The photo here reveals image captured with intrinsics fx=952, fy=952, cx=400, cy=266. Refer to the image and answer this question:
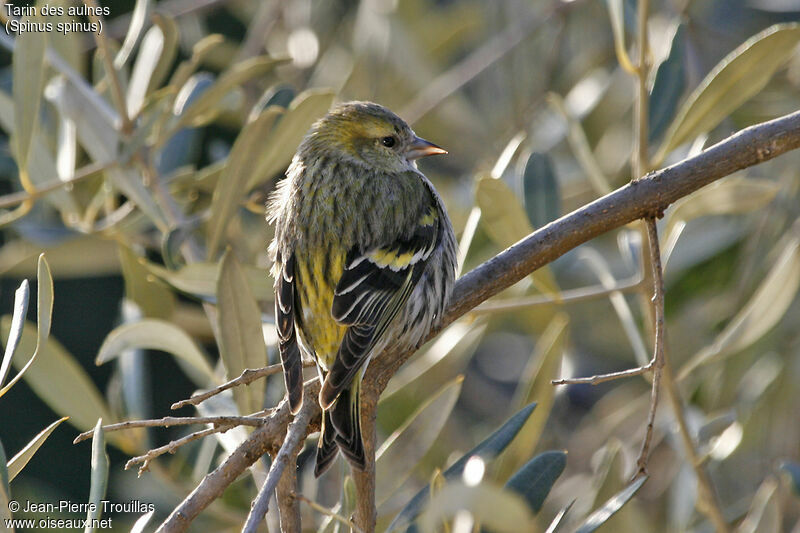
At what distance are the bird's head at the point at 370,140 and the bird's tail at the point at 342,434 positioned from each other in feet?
4.48

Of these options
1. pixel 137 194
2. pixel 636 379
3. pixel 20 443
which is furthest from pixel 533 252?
pixel 20 443

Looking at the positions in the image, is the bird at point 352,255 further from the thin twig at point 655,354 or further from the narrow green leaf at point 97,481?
the thin twig at point 655,354

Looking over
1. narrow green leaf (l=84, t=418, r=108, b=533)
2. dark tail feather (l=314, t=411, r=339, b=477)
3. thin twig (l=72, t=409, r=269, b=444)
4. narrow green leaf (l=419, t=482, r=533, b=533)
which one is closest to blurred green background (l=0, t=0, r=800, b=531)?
dark tail feather (l=314, t=411, r=339, b=477)

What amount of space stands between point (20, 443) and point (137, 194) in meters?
3.32

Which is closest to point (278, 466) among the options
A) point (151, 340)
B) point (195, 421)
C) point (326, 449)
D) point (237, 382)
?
point (195, 421)

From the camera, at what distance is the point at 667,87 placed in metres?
3.51

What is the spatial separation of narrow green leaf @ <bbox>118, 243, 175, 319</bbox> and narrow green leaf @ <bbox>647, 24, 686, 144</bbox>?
191 centimetres

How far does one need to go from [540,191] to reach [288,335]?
1.08 metres

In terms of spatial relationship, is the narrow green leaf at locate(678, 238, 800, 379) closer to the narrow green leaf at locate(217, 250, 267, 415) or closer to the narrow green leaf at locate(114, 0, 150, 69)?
the narrow green leaf at locate(217, 250, 267, 415)

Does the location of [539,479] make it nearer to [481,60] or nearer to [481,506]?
[481,506]

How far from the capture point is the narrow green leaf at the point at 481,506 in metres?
1.62

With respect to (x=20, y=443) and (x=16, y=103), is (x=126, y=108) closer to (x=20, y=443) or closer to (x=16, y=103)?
(x=16, y=103)

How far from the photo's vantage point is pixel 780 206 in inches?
165

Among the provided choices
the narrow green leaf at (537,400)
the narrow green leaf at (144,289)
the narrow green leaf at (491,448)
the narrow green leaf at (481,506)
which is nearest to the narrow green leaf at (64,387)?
the narrow green leaf at (144,289)
